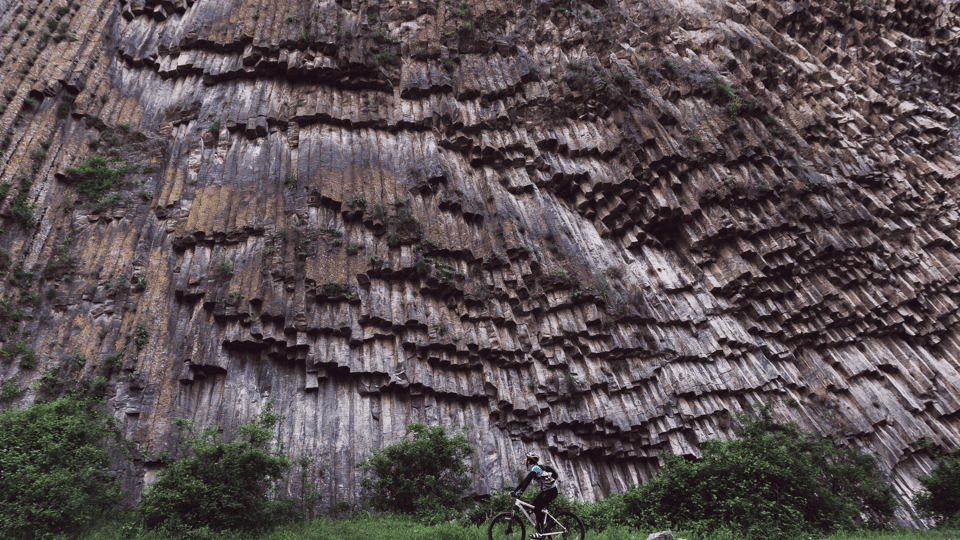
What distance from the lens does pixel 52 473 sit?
891 centimetres

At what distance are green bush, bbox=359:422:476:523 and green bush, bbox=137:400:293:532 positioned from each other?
2093mm

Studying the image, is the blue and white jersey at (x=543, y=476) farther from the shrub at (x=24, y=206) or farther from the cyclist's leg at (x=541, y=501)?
the shrub at (x=24, y=206)

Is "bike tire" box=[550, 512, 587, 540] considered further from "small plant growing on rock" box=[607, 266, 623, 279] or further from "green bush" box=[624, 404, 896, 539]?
"small plant growing on rock" box=[607, 266, 623, 279]

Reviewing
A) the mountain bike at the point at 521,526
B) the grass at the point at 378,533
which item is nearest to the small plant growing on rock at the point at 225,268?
the grass at the point at 378,533

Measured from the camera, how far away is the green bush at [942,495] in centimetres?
1330

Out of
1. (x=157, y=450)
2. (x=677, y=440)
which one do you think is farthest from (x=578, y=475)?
(x=157, y=450)

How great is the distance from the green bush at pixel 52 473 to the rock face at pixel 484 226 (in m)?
1.89

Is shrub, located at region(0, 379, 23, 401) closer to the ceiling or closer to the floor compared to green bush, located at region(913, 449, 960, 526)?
closer to the ceiling

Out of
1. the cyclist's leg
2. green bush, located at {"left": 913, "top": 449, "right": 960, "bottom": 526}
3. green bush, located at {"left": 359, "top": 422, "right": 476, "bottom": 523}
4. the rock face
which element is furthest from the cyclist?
green bush, located at {"left": 913, "top": 449, "right": 960, "bottom": 526}

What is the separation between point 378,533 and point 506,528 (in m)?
2.74

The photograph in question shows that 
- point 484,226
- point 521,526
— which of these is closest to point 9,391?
point 521,526

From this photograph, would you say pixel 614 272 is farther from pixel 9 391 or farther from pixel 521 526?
pixel 9 391

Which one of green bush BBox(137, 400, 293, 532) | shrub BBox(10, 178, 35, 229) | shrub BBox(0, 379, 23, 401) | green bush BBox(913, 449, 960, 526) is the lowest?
green bush BBox(913, 449, 960, 526)

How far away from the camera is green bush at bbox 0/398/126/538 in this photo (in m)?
8.48
